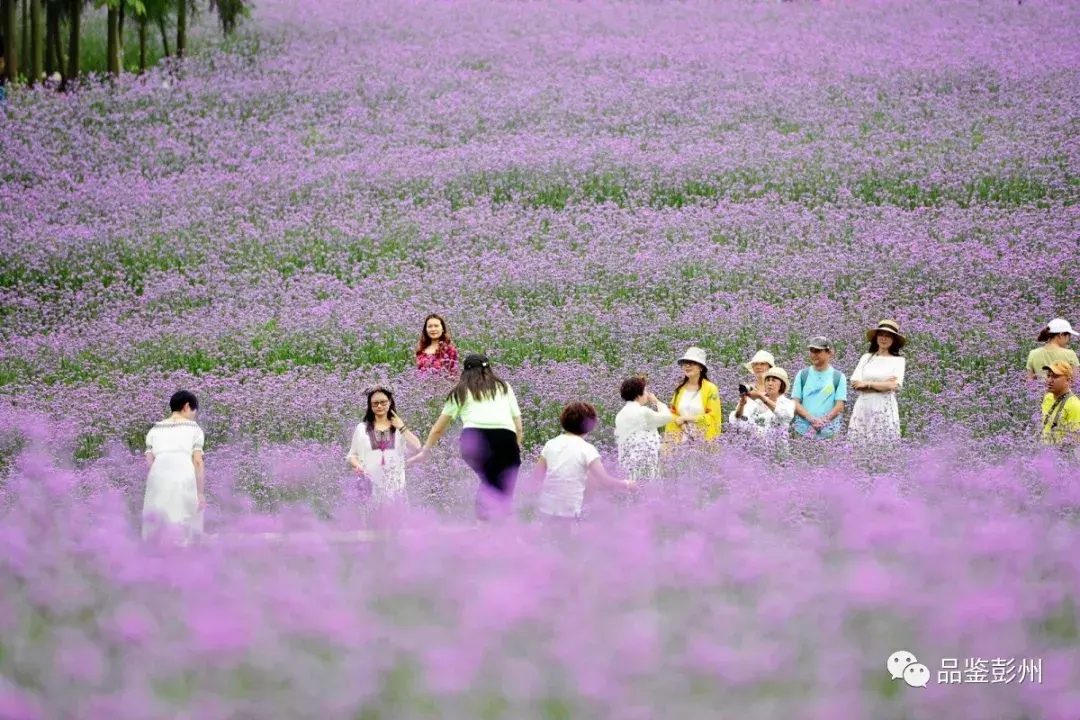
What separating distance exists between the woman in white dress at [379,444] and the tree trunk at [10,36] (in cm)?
2054

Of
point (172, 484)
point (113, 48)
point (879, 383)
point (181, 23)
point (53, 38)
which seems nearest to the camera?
point (172, 484)

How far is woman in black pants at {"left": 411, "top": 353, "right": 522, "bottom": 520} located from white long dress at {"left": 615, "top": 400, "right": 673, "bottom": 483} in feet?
2.32

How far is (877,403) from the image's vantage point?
10.0 metres

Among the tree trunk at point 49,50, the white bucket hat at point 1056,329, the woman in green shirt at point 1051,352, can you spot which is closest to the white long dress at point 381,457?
the woman in green shirt at point 1051,352

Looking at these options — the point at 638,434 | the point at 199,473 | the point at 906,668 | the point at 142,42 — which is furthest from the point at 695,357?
the point at 142,42

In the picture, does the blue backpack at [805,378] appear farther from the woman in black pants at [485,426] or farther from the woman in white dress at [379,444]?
the woman in white dress at [379,444]

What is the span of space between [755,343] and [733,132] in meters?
9.19

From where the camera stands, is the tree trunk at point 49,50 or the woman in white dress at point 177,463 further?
the tree trunk at point 49,50

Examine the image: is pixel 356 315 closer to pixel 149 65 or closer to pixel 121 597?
pixel 121 597

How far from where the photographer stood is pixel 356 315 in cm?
1405

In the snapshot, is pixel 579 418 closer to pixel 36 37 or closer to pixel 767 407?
pixel 767 407

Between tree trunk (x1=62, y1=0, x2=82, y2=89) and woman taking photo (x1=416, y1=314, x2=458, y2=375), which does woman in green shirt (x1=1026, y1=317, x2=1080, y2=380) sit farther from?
tree trunk (x1=62, y1=0, x2=82, y2=89)

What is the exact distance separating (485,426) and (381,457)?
742 mm

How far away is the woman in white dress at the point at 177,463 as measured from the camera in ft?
26.9
